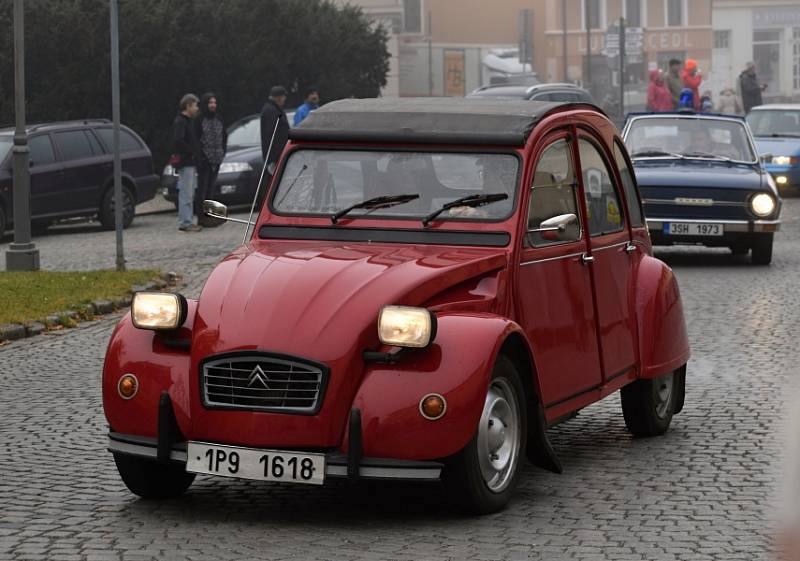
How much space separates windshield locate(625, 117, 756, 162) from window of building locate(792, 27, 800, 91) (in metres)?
72.2

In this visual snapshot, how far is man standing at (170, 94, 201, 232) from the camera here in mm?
26125

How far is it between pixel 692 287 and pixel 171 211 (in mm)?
15935

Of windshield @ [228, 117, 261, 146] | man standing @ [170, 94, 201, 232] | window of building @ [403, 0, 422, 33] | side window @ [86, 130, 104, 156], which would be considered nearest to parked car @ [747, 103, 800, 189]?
windshield @ [228, 117, 261, 146]

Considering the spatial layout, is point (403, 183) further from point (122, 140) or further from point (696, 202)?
point (122, 140)

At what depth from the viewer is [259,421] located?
22.4 feet

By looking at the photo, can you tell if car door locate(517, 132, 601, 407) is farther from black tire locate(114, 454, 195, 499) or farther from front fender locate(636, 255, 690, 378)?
black tire locate(114, 454, 195, 499)


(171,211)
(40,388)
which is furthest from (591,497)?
(171,211)

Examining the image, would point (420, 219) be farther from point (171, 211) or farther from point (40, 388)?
point (171, 211)

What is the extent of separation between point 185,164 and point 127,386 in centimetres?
1935

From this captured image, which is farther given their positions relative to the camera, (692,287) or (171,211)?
(171,211)

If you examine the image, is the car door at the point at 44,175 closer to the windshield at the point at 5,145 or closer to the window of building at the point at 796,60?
the windshield at the point at 5,145

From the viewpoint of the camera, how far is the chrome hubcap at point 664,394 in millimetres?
9391

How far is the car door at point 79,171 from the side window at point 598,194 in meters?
18.6

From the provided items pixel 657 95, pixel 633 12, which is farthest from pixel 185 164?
pixel 633 12
